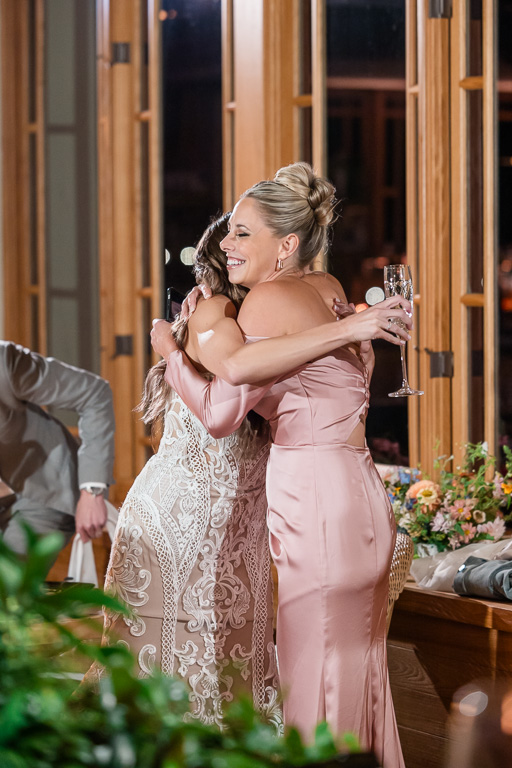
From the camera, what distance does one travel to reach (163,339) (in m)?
2.13

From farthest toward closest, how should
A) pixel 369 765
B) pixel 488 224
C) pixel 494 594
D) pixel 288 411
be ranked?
pixel 488 224, pixel 494 594, pixel 288 411, pixel 369 765

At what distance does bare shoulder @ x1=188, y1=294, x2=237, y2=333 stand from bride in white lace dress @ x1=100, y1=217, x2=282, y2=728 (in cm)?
6

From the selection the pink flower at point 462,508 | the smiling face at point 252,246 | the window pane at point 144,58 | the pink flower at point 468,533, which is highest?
the window pane at point 144,58

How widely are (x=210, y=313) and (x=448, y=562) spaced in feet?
3.49

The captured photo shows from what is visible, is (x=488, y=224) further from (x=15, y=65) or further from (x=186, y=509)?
(x=15, y=65)

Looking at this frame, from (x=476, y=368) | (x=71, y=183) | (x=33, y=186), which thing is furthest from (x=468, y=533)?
(x=33, y=186)

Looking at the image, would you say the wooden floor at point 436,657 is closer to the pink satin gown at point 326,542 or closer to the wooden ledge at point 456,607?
the wooden ledge at point 456,607

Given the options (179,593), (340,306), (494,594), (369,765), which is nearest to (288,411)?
(340,306)

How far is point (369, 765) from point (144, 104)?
4327 mm

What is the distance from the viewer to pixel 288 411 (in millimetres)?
1890

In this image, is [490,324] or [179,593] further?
[490,324]

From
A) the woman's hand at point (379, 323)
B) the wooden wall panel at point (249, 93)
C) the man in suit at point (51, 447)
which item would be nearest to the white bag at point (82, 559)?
the man in suit at point (51, 447)

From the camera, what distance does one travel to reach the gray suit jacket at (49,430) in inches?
112

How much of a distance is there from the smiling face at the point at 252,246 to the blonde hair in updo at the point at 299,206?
0.05 feet
